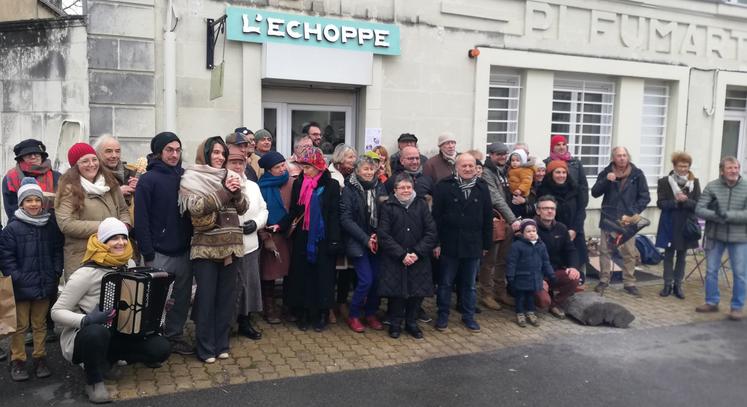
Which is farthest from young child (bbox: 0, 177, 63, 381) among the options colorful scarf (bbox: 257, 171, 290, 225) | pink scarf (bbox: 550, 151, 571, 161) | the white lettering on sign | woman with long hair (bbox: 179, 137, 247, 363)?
pink scarf (bbox: 550, 151, 571, 161)

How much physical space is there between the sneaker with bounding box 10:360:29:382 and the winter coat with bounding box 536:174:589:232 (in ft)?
18.5

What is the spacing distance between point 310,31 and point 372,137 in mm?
1684

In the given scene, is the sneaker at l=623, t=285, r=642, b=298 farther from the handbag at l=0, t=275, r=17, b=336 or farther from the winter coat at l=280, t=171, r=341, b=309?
the handbag at l=0, t=275, r=17, b=336

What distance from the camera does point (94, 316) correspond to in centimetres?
439

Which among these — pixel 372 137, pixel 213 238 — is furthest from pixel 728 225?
pixel 213 238

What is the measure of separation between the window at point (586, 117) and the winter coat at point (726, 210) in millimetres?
3600

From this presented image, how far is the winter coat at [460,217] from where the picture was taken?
6.24 m

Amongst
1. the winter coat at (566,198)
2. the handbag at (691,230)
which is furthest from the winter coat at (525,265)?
the handbag at (691,230)

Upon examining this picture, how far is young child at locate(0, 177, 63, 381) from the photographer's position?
4.81 meters

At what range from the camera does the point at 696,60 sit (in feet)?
37.9

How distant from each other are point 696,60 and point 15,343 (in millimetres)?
11649

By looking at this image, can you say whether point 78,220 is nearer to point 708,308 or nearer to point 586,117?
point 708,308

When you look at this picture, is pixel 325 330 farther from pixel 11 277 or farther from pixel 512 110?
pixel 512 110

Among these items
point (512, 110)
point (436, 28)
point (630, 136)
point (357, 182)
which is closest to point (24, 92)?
point (357, 182)
